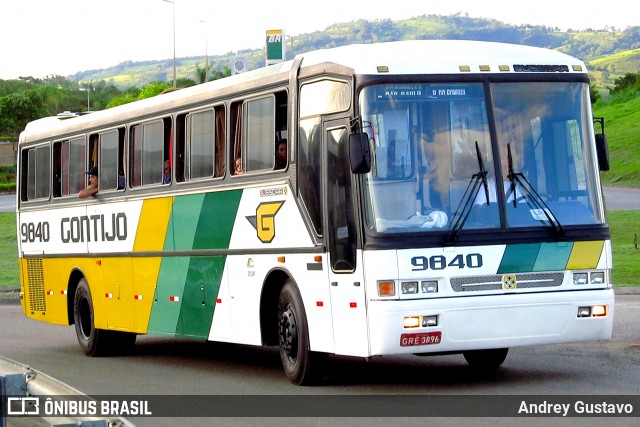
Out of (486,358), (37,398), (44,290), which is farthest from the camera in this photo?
(44,290)

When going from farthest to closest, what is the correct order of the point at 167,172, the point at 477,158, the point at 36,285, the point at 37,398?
the point at 36,285 → the point at 167,172 → the point at 477,158 → the point at 37,398

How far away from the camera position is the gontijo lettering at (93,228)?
17.7 metres

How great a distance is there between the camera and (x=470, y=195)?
39.8 ft

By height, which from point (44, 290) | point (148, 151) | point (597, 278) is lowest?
point (44, 290)

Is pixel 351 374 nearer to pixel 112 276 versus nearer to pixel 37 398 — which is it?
pixel 112 276

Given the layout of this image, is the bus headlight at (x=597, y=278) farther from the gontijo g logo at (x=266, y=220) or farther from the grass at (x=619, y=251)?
the grass at (x=619, y=251)

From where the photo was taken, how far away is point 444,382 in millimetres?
13008

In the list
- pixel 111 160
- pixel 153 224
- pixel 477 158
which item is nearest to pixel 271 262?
pixel 477 158

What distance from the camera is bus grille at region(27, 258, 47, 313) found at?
20.4 meters

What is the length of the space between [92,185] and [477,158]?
25.8ft

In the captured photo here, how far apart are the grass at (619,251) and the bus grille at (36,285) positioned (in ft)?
31.4

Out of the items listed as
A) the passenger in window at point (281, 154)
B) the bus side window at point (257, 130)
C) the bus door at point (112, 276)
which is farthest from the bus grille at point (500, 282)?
the bus door at point (112, 276)

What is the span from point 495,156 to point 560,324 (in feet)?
5.40

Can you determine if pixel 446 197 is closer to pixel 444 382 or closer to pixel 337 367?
pixel 444 382
